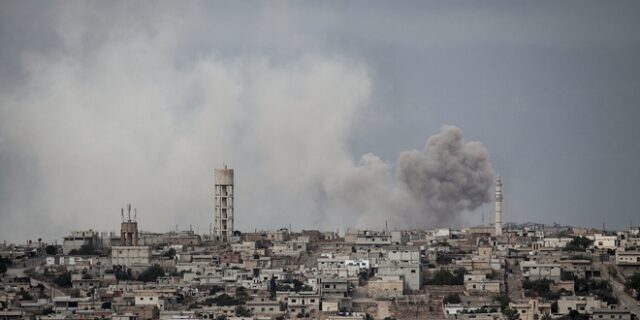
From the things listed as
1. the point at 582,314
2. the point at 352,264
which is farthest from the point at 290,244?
the point at 582,314

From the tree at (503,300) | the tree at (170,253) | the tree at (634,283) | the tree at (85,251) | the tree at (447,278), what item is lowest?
the tree at (503,300)

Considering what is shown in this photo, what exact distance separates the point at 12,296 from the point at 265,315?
7.88 meters

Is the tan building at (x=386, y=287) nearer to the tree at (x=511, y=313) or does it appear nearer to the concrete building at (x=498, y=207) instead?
the tree at (x=511, y=313)

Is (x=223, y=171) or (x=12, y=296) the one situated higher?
(x=223, y=171)

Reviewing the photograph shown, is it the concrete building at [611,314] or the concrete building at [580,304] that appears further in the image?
the concrete building at [580,304]

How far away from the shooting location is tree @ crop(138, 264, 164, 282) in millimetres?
65450

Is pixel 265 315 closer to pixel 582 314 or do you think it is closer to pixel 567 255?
pixel 582 314

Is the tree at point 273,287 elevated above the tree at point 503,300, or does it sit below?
above

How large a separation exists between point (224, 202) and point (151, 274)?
13.3m

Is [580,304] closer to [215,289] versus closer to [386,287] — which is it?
[386,287]

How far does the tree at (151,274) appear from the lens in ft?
215

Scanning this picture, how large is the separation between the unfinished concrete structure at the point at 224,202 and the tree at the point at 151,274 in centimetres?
1205

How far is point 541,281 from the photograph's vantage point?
199 feet

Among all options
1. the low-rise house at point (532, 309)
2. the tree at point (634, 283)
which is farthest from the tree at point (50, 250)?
the low-rise house at point (532, 309)
